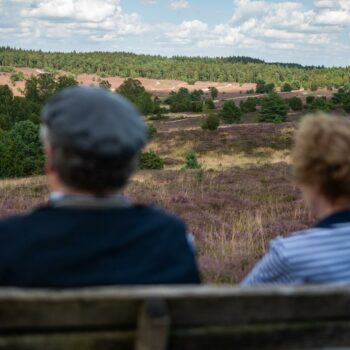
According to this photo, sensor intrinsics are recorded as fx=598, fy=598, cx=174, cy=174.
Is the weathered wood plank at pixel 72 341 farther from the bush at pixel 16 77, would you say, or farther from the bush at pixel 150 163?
the bush at pixel 16 77

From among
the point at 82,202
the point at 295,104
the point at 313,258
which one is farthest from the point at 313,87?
the point at 82,202

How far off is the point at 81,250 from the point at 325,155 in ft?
3.35

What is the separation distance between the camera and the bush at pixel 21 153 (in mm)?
30397

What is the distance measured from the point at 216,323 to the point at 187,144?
4340cm

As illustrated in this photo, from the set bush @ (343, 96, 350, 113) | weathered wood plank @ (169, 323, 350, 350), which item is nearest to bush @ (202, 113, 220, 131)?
bush @ (343, 96, 350, 113)

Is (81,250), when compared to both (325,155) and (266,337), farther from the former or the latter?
(325,155)

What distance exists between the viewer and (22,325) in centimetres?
149

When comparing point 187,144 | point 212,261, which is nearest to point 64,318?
point 212,261

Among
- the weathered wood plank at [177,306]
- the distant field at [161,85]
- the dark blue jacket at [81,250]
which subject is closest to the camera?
the weathered wood plank at [177,306]

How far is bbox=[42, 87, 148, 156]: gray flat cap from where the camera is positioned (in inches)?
71.5

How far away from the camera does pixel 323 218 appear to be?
7.86 ft

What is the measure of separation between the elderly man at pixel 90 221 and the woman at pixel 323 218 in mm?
470

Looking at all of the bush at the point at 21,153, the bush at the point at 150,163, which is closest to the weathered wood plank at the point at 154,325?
the bush at the point at 150,163

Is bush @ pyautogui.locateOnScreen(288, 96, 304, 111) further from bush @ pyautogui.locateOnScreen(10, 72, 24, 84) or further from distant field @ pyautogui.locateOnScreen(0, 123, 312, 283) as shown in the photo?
bush @ pyautogui.locateOnScreen(10, 72, 24, 84)
